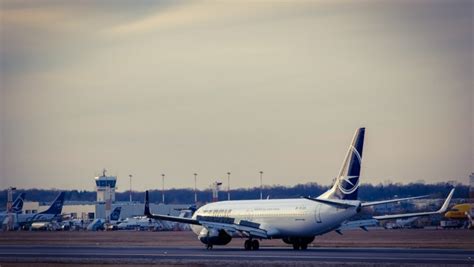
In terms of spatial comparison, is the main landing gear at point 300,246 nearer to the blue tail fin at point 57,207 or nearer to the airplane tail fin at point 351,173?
the airplane tail fin at point 351,173

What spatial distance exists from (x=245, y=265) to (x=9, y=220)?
10536 cm

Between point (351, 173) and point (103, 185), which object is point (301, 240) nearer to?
point (351, 173)

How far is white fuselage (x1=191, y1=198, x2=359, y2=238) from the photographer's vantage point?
63.3 metres

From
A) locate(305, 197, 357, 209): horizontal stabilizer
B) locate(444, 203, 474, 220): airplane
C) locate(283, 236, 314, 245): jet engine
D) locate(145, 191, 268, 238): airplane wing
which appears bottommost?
locate(283, 236, 314, 245): jet engine

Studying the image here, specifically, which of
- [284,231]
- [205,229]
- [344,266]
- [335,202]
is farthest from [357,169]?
[344,266]

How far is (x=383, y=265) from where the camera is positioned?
1759 inches

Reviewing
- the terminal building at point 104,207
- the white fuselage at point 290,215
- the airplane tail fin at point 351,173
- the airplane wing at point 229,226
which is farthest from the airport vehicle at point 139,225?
the airplane tail fin at point 351,173

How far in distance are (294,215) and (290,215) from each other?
0.46 meters

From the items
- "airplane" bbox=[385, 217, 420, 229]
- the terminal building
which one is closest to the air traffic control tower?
the terminal building

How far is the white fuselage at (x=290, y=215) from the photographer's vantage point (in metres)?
63.3

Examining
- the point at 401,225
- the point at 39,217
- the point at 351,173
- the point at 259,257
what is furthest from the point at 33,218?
the point at 259,257

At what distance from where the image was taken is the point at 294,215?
218 ft

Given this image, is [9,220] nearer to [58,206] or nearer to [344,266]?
[58,206]

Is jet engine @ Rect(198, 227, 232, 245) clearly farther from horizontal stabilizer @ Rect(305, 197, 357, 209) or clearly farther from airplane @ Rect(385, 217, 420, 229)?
airplane @ Rect(385, 217, 420, 229)
